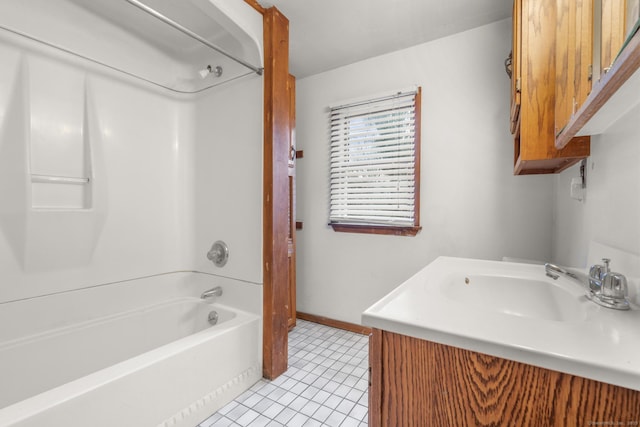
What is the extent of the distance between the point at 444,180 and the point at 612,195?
1.25 m

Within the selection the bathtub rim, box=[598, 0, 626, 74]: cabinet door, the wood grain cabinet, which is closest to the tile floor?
the bathtub rim

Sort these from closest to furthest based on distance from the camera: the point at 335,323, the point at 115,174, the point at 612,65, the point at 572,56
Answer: the point at 612,65, the point at 572,56, the point at 115,174, the point at 335,323

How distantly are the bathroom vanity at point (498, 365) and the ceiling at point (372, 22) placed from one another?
5.87 feet

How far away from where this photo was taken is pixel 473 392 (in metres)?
0.58

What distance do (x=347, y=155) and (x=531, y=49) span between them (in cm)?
147

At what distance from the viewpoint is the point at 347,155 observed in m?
2.47

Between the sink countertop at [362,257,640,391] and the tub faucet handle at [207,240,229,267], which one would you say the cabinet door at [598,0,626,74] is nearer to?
the sink countertop at [362,257,640,391]

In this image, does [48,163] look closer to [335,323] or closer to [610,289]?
[335,323]

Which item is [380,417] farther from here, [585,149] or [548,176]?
[548,176]

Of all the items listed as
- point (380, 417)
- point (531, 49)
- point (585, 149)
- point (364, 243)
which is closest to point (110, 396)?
point (380, 417)

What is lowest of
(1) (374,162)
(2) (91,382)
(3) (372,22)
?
(2) (91,382)

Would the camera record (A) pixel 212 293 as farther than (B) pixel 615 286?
Yes

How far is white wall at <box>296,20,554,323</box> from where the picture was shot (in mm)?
1877

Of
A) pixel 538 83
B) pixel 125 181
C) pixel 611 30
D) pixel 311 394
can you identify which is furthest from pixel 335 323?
pixel 611 30
